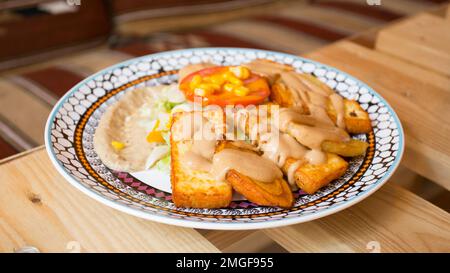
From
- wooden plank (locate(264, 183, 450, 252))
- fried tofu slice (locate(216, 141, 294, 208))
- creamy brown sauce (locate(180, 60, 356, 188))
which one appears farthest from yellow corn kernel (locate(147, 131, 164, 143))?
wooden plank (locate(264, 183, 450, 252))

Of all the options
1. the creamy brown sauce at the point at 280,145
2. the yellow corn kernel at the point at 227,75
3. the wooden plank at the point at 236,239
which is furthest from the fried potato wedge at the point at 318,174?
the yellow corn kernel at the point at 227,75

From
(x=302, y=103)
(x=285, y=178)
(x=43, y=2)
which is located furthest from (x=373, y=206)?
(x=43, y=2)

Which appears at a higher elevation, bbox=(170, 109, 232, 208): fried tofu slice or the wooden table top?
bbox=(170, 109, 232, 208): fried tofu slice

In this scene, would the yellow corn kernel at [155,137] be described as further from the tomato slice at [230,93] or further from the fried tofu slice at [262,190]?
the fried tofu slice at [262,190]

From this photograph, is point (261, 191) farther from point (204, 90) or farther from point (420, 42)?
point (420, 42)

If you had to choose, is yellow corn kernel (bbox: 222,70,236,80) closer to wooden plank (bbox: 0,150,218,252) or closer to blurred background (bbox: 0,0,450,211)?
wooden plank (bbox: 0,150,218,252)

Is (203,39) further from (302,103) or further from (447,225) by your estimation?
(447,225)
